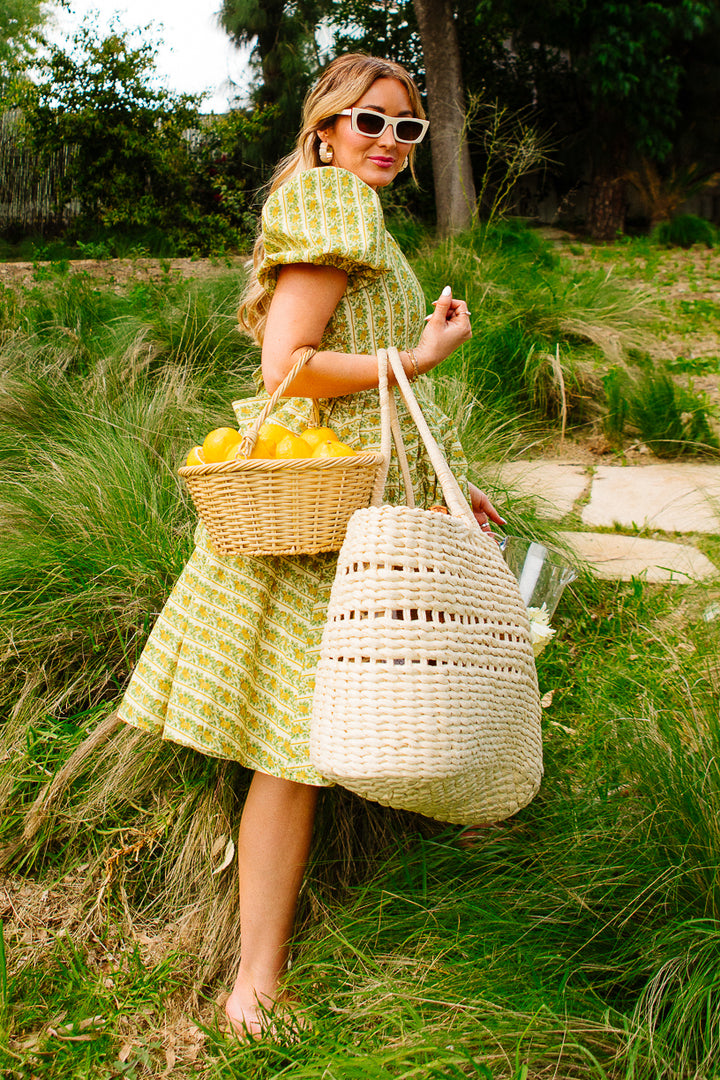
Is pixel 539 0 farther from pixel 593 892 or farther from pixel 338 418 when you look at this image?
pixel 593 892

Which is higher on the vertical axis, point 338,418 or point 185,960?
point 338,418

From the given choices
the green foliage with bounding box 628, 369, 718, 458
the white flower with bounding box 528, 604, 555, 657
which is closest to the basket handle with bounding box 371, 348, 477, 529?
the white flower with bounding box 528, 604, 555, 657

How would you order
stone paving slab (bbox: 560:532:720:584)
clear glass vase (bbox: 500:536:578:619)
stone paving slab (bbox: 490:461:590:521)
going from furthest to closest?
stone paving slab (bbox: 490:461:590:521)
stone paving slab (bbox: 560:532:720:584)
clear glass vase (bbox: 500:536:578:619)

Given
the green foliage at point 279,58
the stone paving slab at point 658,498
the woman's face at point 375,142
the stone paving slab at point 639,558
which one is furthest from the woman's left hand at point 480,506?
the green foliage at point 279,58

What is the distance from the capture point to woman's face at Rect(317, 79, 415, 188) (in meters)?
1.70

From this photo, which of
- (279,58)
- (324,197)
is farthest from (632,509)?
(279,58)

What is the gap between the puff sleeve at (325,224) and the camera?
1538 mm

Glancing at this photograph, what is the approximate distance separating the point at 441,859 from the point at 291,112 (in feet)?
32.6

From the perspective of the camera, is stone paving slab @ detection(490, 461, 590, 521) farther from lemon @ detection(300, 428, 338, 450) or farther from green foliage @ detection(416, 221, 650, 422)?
lemon @ detection(300, 428, 338, 450)

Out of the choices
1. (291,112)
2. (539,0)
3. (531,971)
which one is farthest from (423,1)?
(531,971)

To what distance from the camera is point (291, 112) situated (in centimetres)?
987

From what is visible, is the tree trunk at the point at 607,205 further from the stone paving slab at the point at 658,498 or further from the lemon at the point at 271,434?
the lemon at the point at 271,434

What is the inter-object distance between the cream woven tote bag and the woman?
Answer: 38cm

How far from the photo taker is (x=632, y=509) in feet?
11.7
